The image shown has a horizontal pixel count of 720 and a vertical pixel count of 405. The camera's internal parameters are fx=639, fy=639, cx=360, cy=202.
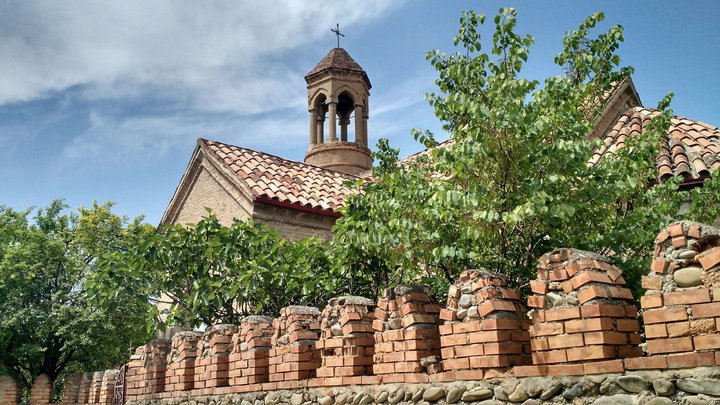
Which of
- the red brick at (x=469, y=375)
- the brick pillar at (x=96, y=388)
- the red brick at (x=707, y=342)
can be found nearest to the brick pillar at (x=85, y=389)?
the brick pillar at (x=96, y=388)

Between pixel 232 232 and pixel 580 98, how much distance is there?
5035 millimetres

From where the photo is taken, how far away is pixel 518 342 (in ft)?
13.0

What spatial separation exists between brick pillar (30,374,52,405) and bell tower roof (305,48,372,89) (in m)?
12.4

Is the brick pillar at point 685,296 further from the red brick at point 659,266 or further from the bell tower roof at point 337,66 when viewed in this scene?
the bell tower roof at point 337,66

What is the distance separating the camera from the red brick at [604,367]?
10.7 feet

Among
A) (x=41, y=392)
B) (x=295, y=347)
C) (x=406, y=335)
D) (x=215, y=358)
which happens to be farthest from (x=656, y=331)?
(x=41, y=392)

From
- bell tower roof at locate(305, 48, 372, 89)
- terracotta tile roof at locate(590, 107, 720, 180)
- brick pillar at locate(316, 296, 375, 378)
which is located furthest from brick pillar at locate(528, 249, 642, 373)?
bell tower roof at locate(305, 48, 372, 89)

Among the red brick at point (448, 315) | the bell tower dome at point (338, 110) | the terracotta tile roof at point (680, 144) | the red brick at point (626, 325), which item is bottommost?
the red brick at point (626, 325)

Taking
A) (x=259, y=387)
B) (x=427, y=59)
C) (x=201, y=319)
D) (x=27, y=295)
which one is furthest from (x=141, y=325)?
(x=427, y=59)

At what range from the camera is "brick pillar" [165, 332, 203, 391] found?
7.43 meters

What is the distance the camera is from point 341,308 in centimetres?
534

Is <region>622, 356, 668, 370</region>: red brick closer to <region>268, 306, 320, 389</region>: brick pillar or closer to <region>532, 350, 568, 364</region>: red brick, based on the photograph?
<region>532, 350, 568, 364</region>: red brick

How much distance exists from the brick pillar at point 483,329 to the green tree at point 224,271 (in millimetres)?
3734

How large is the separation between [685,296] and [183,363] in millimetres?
5867
